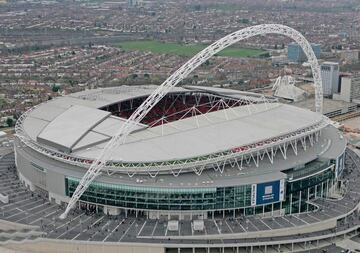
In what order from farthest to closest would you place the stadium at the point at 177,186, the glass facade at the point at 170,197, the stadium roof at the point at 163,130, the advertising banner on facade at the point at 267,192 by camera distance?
the stadium roof at the point at 163,130
the advertising banner on facade at the point at 267,192
the glass facade at the point at 170,197
the stadium at the point at 177,186

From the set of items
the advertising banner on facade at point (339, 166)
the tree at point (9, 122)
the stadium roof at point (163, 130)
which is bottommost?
the tree at point (9, 122)

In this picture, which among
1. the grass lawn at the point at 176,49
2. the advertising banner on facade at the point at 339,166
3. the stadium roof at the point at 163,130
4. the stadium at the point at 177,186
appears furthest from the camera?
the grass lawn at the point at 176,49

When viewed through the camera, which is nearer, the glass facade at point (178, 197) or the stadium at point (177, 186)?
the stadium at point (177, 186)

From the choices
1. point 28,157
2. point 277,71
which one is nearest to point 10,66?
point 277,71

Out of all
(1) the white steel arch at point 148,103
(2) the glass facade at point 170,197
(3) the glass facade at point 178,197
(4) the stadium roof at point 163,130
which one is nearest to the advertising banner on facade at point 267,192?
(3) the glass facade at point 178,197

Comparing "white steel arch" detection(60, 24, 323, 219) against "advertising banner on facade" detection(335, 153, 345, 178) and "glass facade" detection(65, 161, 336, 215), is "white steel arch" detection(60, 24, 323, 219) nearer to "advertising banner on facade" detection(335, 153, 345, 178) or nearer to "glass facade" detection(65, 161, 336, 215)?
"glass facade" detection(65, 161, 336, 215)

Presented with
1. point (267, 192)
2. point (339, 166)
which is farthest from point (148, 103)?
point (339, 166)

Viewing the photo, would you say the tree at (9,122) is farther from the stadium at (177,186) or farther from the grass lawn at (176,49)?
the grass lawn at (176,49)

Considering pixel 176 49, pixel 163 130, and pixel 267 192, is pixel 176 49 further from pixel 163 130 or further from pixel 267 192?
pixel 267 192
